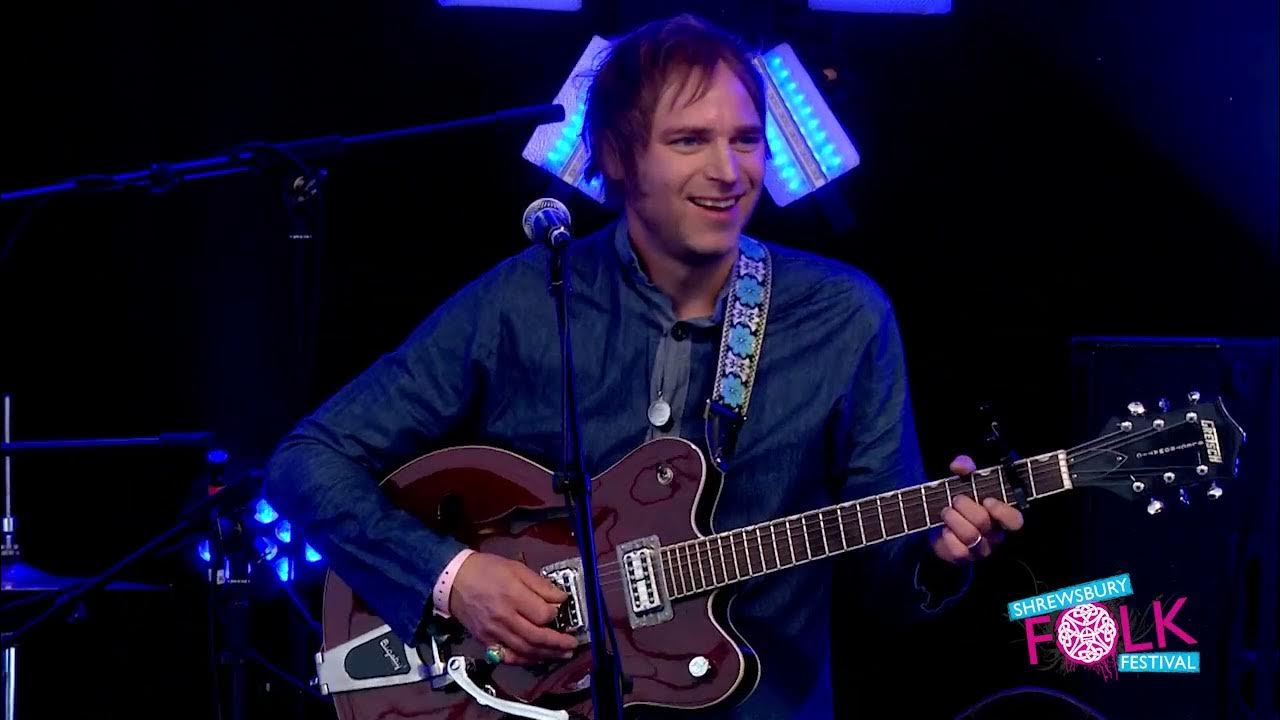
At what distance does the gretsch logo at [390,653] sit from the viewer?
10.7ft

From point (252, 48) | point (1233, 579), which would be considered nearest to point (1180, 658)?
point (1233, 579)

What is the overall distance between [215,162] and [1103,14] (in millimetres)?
3609

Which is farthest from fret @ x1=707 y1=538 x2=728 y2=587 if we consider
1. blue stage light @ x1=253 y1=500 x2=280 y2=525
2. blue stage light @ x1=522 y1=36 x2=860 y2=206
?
blue stage light @ x1=522 y1=36 x2=860 y2=206

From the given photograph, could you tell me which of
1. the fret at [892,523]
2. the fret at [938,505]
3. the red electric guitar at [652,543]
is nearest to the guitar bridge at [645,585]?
the red electric guitar at [652,543]

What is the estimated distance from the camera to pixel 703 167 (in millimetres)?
3309

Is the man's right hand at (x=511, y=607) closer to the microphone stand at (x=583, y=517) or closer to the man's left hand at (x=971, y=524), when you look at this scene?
the microphone stand at (x=583, y=517)

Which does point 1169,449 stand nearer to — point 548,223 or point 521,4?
point 548,223

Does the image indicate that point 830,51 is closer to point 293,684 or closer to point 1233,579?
point 1233,579

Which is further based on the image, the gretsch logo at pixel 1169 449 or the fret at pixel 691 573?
the fret at pixel 691 573

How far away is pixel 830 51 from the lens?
5.36 m

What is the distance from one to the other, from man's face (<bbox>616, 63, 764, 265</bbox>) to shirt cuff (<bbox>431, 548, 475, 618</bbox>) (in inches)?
34.9

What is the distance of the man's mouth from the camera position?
3.32 meters

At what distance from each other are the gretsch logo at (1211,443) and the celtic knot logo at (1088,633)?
159 cm

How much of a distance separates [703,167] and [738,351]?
0.44 metres
